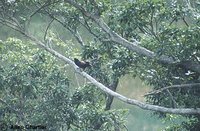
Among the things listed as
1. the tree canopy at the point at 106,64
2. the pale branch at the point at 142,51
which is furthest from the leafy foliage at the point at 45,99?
the pale branch at the point at 142,51

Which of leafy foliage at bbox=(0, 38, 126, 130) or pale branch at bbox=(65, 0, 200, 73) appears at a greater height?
pale branch at bbox=(65, 0, 200, 73)

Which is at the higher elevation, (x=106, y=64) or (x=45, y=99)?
(x=106, y=64)

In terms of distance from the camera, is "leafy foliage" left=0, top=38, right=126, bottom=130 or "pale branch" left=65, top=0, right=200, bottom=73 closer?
"pale branch" left=65, top=0, right=200, bottom=73

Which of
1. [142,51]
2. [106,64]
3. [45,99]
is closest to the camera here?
[142,51]

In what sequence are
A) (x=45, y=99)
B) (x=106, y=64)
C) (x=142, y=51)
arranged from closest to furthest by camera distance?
(x=142, y=51)
(x=106, y=64)
(x=45, y=99)

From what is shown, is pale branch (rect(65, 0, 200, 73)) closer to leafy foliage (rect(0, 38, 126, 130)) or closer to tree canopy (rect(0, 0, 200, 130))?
tree canopy (rect(0, 0, 200, 130))

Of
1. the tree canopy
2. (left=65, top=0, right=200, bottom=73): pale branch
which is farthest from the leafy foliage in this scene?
(left=65, top=0, right=200, bottom=73): pale branch

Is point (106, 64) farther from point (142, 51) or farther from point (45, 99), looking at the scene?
point (142, 51)

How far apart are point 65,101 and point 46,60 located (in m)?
0.89

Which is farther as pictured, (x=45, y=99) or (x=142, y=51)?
(x=45, y=99)

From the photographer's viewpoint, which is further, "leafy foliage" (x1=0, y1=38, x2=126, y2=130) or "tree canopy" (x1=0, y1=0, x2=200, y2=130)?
"leafy foliage" (x1=0, y1=38, x2=126, y2=130)

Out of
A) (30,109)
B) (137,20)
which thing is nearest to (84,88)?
(30,109)

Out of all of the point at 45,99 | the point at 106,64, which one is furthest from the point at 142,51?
the point at 45,99

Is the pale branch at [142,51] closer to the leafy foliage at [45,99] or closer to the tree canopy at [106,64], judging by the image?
the tree canopy at [106,64]
